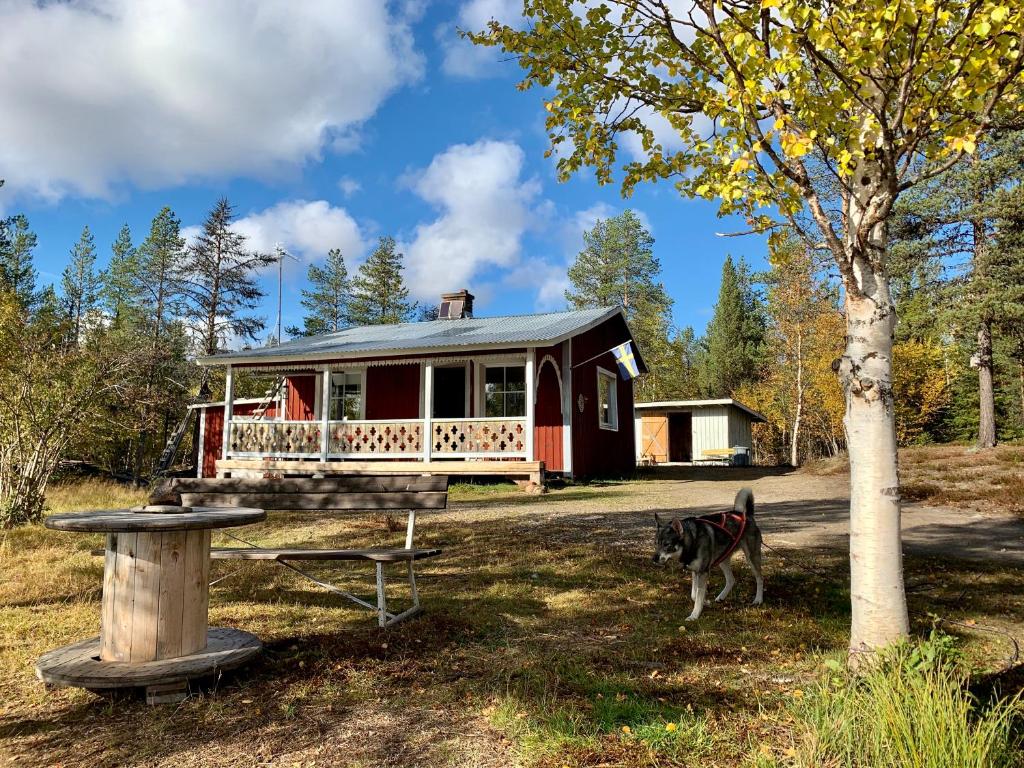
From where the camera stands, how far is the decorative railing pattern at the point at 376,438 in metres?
16.7

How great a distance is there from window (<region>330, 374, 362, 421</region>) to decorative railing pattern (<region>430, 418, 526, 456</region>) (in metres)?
4.14

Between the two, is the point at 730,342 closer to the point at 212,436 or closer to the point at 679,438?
the point at 679,438

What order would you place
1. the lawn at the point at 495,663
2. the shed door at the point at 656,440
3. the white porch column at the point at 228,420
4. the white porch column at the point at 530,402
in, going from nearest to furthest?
the lawn at the point at 495,663 < the white porch column at the point at 530,402 < the white porch column at the point at 228,420 < the shed door at the point at 656,440

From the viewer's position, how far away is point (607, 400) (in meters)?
20.5

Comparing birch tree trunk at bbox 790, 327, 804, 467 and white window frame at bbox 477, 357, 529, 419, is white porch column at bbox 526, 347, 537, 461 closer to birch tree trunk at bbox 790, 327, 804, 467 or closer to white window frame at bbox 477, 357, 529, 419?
white window frame at bbox 477, 357, 529, 419

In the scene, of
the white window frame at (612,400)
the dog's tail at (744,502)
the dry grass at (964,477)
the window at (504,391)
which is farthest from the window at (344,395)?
the dog's tail at (744,502)

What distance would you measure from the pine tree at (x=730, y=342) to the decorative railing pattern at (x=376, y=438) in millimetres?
35963

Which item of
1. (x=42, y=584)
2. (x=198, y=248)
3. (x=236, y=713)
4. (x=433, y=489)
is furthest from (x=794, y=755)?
(x=198, y=248)

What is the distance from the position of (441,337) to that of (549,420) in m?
3.63

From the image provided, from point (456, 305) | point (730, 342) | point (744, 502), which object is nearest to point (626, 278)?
point (730, 342)

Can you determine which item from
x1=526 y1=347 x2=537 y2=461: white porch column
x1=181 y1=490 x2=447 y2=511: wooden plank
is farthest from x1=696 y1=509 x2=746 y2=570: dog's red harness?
x1=526 y1=347 x2=537 y2=461: white porch column

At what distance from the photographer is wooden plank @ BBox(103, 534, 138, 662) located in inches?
143

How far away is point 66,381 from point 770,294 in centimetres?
3135

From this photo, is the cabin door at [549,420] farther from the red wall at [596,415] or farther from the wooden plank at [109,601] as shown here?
the wooden plank at [109,601]
